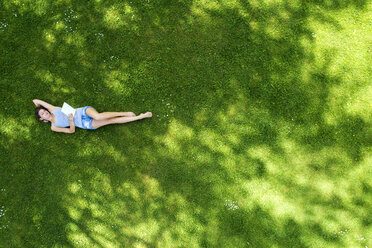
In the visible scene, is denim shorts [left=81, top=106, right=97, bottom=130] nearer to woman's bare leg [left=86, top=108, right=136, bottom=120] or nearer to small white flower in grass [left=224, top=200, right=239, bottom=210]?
woman's bare leg [left=86, top=108, right=136, bottom=120]

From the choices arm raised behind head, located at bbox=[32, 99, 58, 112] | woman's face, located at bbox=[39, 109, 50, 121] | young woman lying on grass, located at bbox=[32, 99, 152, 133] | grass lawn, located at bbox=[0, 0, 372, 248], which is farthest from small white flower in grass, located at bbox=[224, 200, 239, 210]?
arm raised behind head, located at bbox=[32, 99, 58, 112]

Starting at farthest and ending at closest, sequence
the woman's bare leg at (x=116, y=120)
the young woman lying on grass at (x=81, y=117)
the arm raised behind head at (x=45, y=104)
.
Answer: the arm raised behind head at (x=45, y=104) < the woman's bare leg at (x=116, y=120) < the young woman lying on grass at (x=81, y=117)

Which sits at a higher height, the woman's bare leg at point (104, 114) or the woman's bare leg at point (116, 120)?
the woman's bare leg at point (104, 114)

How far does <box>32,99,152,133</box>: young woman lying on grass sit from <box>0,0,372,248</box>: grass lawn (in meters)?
0.27

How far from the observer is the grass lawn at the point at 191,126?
18.3ft

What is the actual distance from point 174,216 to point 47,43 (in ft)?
18.4

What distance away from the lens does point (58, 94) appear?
6.03 meters

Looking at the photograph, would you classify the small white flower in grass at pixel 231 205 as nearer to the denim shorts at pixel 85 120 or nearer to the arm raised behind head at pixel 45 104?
the denim shorts at pixel 85 120

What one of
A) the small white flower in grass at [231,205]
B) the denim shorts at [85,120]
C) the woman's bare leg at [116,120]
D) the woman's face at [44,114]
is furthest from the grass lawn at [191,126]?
the woman's face at [44,114]

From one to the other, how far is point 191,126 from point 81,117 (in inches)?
107

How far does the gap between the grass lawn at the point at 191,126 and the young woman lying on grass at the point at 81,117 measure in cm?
27

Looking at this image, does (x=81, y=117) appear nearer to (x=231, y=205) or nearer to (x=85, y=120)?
(x=85, y=120)

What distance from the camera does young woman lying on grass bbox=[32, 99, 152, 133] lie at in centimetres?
552

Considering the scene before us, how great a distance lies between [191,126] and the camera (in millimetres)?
5793
